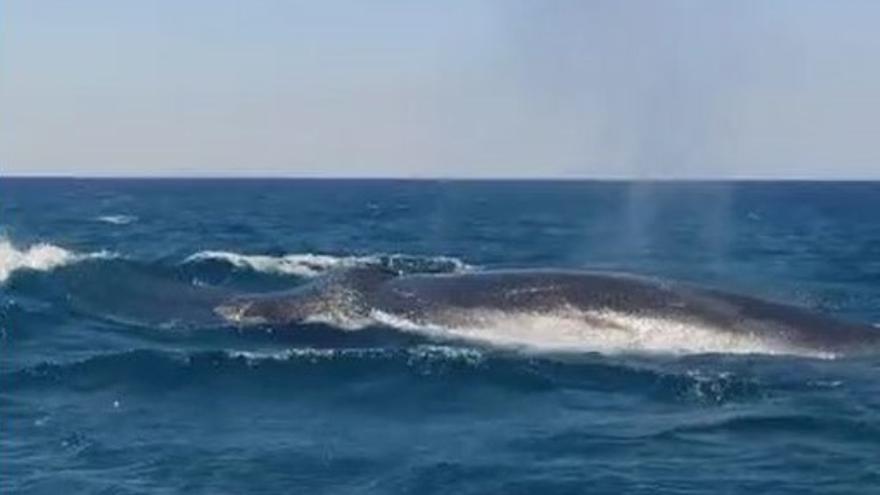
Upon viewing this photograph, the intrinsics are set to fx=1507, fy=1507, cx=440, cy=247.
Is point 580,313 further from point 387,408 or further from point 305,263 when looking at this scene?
point 305,263

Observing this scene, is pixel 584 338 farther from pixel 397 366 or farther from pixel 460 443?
pixel 460 443

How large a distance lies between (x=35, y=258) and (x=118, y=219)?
46837mm

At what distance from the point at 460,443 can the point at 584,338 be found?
724cm

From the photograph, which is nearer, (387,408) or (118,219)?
(387,408)

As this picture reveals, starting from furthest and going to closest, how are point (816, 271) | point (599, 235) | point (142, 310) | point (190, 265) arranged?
point (599, 235) → point (816, 271) → point (190, 265) → point (142, 310)

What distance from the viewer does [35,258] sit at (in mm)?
42375

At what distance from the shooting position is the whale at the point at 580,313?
24703 millimetres

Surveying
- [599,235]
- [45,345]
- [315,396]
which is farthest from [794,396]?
[599,235]

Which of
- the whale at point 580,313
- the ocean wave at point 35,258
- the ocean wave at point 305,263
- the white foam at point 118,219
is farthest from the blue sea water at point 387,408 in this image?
the white foam at point 118,219

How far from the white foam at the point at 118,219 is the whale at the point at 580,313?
56776mm

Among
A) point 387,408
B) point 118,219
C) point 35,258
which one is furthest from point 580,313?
point 118,219

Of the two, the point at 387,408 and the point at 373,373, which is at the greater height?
the point at 373,373

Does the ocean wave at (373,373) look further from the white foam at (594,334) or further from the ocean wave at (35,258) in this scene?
the ocean wave at (35,258)

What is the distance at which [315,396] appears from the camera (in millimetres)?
20969
